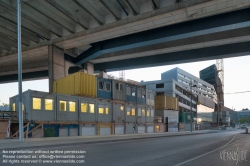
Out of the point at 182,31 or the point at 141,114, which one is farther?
the point at 141,114

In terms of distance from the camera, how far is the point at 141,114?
38906mm

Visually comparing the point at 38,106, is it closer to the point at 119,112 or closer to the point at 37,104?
the point at 37,104

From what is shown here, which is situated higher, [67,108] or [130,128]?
[67,108]

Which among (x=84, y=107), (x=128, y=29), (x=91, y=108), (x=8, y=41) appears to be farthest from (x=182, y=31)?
(x=8, y=41)

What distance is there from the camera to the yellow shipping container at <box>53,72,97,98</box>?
28.6m

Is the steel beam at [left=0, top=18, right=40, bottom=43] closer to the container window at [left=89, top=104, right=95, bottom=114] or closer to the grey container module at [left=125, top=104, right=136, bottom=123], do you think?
the container window at [left=89, top=104, right=95, bottom=114]

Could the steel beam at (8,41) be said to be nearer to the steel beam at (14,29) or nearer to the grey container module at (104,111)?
the steel beam at (14,29)

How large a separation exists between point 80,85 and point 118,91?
692 centimetres

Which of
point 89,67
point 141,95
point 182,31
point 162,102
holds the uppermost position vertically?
point 182,31

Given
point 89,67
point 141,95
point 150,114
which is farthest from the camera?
point 89,67

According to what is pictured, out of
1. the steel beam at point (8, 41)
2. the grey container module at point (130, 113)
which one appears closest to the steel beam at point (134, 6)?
the grey container module at point (130, 113)

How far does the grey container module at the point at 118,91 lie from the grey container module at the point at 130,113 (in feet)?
5.61

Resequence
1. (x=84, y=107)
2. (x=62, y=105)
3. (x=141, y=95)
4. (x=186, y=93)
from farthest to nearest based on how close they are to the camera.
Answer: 1. (x=186, y=93)
2. (x=141, y=95)
3. (x=84, y=107)
4. (x=62, y=105)

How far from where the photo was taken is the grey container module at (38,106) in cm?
2183
